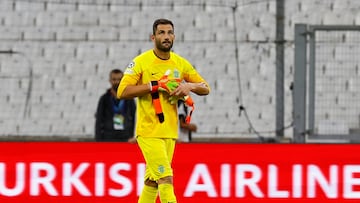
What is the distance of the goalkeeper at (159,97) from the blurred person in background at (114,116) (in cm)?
295

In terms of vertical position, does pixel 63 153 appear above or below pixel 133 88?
below

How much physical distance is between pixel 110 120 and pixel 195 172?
162 cm

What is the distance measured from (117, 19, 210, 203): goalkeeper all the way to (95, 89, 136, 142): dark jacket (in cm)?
295

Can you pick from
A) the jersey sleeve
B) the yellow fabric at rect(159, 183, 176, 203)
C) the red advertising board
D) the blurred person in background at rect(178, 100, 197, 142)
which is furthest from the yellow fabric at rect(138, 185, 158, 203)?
the blurred person in background at rect(178, 100, 197, 142)

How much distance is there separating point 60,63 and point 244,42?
7.31 ft

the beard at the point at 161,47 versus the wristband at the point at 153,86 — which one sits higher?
the beard at the point at 161,47

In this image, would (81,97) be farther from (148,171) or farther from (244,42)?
(148,171)

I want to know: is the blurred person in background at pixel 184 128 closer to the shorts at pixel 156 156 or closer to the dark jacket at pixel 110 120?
the dark jacket at pixel 110 120

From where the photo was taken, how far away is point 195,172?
851cm

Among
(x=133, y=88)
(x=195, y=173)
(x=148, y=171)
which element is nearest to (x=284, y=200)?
(x=195, y=173)

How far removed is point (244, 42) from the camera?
34.5ft

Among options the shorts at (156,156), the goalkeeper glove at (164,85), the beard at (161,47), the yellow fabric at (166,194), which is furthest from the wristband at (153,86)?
the yellow fabric at (166,194)

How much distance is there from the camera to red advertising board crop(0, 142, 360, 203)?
8422 mm

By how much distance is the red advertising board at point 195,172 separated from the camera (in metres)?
8.42
